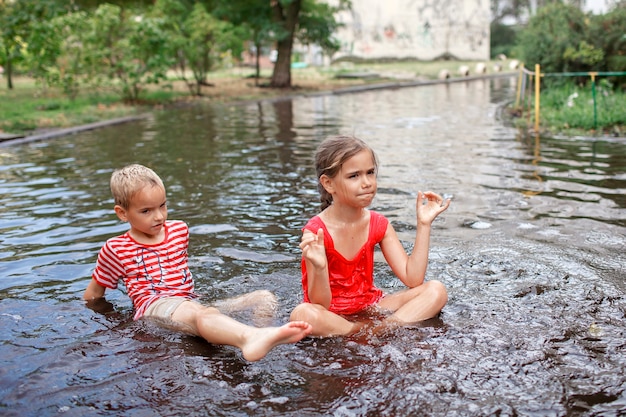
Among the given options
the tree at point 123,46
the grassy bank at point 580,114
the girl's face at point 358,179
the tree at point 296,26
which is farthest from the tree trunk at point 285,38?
the girl's face at point 358,179

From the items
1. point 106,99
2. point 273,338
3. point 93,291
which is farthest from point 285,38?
point 273,338

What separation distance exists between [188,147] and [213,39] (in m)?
11.1

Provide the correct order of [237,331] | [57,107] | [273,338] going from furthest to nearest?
[57,107]
[237,331]
[273,338]

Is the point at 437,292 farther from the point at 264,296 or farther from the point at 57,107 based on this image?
the point at 57,107

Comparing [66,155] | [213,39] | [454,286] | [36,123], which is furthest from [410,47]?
[454,286]

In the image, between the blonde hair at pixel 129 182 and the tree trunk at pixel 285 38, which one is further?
the tree trunk at pixel 285 38

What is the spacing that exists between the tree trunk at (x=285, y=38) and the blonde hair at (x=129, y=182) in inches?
821

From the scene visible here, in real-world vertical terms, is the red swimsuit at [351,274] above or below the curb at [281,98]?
below

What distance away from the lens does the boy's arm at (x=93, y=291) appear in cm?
432

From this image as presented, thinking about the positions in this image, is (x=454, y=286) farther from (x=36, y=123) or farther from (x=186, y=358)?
(x=36, y=123)

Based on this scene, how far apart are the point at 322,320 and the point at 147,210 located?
4.26 ft

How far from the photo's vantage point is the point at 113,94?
21.6m

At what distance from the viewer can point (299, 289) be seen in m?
4.72

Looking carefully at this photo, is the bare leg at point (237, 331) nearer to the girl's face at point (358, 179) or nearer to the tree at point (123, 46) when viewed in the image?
the girl's face at point (358, 179)
